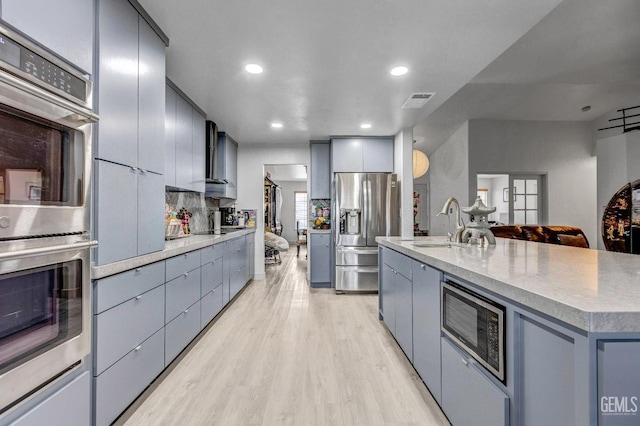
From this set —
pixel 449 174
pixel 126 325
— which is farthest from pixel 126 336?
pixel 449 174

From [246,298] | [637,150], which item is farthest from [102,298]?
[637,150]

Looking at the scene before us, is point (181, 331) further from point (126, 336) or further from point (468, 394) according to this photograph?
point (468, 394)

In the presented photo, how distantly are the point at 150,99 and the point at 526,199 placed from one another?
7683mm

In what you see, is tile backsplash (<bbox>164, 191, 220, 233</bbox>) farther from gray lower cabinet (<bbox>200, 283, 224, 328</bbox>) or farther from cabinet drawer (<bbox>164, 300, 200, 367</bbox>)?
cabinet drawer (<bbox>164, 300, 200, 367</bbox>)

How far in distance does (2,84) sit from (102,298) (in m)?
0.98

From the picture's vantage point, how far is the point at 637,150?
5445mm

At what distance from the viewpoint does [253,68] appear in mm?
2654

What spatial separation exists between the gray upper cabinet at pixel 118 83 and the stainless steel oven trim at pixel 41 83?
204 millimetres

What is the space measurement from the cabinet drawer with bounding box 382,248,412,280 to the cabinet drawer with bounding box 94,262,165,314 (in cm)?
174

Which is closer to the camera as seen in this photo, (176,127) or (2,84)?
(2,84)

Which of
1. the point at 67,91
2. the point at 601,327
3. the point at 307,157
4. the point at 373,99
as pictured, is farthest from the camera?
the point at 307,157

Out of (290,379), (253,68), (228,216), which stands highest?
(253,68)

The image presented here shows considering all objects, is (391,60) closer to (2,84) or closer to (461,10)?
(461,10)

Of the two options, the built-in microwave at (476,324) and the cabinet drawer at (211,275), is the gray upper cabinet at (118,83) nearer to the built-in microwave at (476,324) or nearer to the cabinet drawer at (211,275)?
the cabinet drawer at (211,275)
